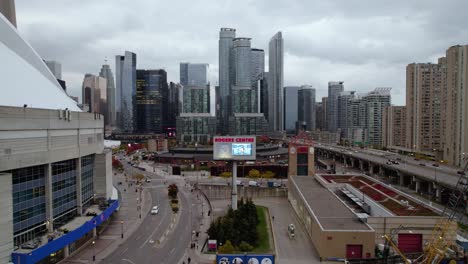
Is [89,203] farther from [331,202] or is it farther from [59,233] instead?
[331,202]

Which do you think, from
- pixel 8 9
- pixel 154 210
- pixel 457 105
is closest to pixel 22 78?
pixel 154 210

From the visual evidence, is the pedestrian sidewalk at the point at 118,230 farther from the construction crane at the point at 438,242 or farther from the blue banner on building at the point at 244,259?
the construction crane at the point at 438,242

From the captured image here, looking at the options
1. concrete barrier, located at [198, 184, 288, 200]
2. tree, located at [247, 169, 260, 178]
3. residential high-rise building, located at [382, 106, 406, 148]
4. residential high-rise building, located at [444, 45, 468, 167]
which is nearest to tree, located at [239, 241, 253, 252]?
concrete barrier, located at [198, 184, 288, 200]

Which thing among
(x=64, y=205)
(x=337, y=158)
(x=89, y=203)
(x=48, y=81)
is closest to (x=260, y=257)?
(x=64, y=205)

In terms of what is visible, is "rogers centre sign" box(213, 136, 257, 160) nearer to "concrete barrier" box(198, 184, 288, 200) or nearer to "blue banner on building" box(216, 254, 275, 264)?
"concrete barrier" box(198, 184, 288, 200)

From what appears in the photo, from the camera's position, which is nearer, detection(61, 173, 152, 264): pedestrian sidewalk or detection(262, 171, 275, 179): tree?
detection(61, 173, 152, 264): pedestrian sidewalk

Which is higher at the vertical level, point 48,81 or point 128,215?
point 48,81

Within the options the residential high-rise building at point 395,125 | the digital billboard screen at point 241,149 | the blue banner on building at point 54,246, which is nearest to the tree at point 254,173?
the digital billboard screen at point 241,149
